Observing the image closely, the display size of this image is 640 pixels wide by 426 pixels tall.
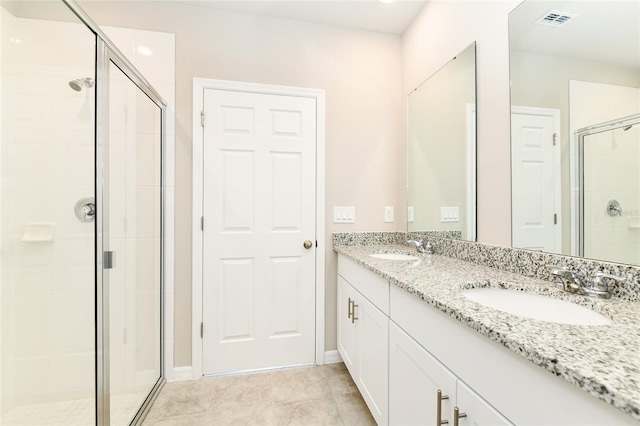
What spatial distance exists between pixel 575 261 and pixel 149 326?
215cm

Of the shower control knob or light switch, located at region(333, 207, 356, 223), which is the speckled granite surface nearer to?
light switch, located at region(333, 207, 356, 223)

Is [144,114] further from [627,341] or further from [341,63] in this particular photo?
[627,341]

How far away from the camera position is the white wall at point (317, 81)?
1.90m

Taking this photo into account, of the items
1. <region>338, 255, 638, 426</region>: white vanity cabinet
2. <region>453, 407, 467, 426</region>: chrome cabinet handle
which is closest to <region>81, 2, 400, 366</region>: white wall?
<region>338, 255, 638, 426</region>: white vanity cabinet

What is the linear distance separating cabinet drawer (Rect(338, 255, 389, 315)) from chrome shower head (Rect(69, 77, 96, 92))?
1.56 m

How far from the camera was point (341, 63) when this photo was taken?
2154 millimetres

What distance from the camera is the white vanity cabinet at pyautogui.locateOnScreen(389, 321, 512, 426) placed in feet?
2.38

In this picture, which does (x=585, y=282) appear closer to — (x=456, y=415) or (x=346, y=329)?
(x=456, y=415)

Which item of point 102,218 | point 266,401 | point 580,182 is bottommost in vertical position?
point 266,401

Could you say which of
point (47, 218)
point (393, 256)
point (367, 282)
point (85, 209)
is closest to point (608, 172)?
point (367, 282)

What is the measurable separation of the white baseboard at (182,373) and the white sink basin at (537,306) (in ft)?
6.05

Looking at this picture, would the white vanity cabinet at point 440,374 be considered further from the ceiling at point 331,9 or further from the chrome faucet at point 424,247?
the ceiling at point 331,9

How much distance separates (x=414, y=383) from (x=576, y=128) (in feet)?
3.60

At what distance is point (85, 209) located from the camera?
1228 millimetres
